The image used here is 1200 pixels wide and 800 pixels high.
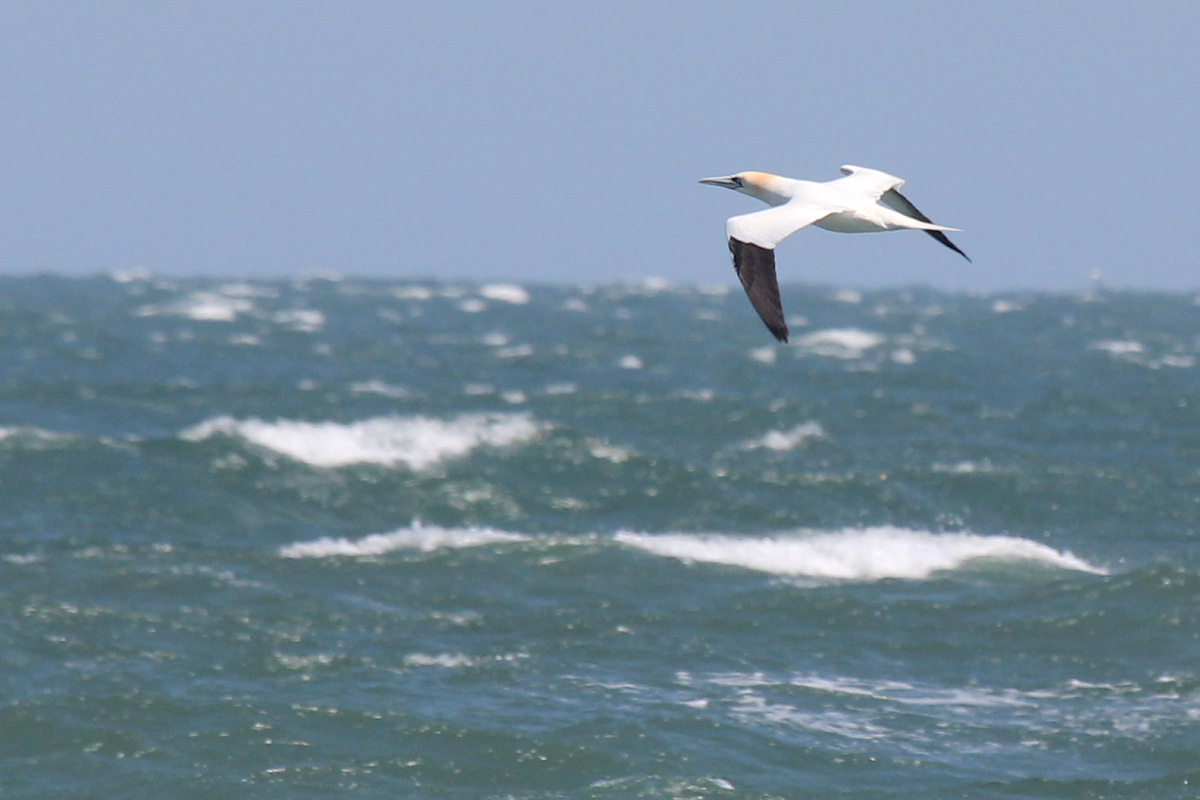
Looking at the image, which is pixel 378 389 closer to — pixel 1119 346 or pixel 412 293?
pixel 1119 346

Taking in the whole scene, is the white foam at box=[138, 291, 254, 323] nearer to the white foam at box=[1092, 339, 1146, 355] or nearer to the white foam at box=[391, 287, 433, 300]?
the white foam at box=[391, 287, 433, 300]

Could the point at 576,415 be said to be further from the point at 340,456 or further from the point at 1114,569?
the point at 1114,569

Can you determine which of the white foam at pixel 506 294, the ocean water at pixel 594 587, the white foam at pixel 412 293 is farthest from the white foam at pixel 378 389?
the white foam at pixel 412 293

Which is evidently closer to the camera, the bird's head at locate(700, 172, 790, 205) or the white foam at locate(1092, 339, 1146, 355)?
the bird's head at locate(700, 172, 790, 205)

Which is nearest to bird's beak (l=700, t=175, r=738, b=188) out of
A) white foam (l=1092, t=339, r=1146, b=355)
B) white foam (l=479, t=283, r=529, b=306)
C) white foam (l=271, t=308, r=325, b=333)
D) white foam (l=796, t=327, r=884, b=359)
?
white foam (l=796, t=327, r=884, b=359)

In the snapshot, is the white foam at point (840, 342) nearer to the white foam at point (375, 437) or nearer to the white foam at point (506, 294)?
the white foam at point (375, 437)

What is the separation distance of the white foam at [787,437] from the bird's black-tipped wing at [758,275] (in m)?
16.9

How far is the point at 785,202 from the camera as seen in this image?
11.5m

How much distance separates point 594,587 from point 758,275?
325 inches

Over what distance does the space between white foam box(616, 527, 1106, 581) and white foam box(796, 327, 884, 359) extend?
23627 mm

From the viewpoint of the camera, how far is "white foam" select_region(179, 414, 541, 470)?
82.1 feet

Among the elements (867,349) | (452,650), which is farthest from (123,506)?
(867,349)

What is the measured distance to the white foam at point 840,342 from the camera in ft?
149

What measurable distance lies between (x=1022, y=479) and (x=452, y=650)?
11896 mm
